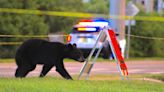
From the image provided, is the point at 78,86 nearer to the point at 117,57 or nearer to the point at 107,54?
the point at 117,57

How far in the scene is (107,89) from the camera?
388 inches

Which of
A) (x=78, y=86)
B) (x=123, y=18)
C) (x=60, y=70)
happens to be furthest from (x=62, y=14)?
(x=78, y=86)

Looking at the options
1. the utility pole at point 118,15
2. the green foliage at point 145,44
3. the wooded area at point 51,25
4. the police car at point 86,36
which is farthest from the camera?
the green foliage at point 145,44

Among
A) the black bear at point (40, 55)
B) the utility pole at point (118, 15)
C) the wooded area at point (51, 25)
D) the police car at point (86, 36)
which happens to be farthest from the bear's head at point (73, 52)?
the wooded area at point (51, 25)

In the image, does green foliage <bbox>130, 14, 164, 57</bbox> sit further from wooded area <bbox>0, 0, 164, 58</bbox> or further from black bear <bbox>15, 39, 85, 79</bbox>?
black bear <bbox>15, 39, 85, 79</bbox>

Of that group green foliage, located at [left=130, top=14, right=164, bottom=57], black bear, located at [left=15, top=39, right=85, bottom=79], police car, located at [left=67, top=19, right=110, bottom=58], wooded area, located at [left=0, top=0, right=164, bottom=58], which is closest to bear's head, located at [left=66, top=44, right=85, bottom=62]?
black bear, located at [left=15, top=39, right=85, bottom=79]

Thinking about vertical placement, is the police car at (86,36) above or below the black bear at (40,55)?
below

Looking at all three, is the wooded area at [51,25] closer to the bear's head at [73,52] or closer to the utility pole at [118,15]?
the utility pole at [118,15]

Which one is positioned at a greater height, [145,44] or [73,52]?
[73,52]

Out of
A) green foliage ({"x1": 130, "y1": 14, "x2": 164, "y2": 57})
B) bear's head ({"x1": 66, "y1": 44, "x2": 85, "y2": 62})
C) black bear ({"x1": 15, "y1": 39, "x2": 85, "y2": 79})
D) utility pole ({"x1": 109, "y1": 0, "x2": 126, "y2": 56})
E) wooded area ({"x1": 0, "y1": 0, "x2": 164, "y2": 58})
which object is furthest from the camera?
green foliage ({"x1": 130, "y1": 14, "x2": 164, "y2": 57})

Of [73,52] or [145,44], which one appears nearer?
[73,52]

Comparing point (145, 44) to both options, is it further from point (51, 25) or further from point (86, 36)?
point (86, 36)

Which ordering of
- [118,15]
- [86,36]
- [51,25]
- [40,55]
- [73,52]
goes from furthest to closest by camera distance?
1. [51,25]
2. [118,15]
3. [86,36]
4. [73,52]
5. [40,55]

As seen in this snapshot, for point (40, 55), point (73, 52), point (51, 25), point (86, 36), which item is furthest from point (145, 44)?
point (40, 55)
